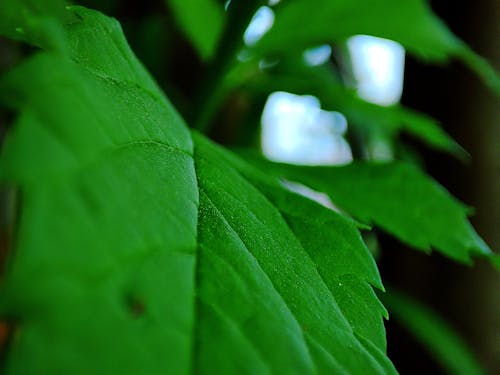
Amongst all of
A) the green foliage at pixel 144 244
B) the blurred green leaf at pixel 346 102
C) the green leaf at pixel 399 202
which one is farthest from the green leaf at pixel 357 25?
the green foliage at pixel 144 244

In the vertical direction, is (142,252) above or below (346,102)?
above

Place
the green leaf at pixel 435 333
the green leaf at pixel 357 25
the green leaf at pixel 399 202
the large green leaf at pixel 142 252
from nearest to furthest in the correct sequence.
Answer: the large green leaf at pixel 142 252
the green leaf at pixel 399 202
the green leaf at pixel 357 25
the green leaf at pixel 435 333

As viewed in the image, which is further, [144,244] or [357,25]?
[357,25]

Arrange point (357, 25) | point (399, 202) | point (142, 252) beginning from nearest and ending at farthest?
1. point (142, 252)
2. point (399, 202)
3. point (357, 25)

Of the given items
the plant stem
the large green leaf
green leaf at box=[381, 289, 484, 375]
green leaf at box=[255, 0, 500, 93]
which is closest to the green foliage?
the large green leaf

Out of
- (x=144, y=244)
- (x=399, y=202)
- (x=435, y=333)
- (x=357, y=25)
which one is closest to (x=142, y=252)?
(x=144, y=244)

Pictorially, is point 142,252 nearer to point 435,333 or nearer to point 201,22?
point 201,22

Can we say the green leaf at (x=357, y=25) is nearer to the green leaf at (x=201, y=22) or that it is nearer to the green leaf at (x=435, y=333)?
the green leaf at (x=201, y=22)
